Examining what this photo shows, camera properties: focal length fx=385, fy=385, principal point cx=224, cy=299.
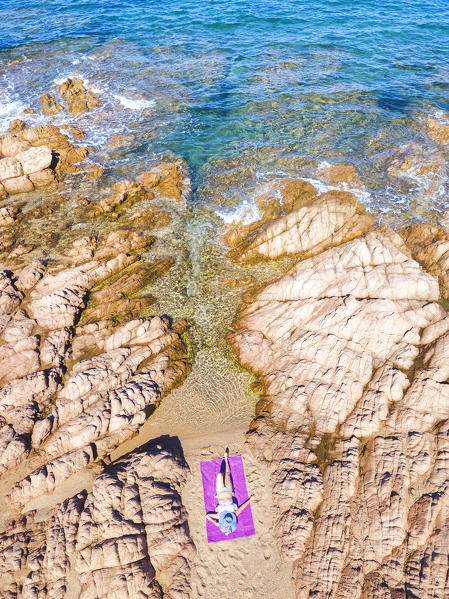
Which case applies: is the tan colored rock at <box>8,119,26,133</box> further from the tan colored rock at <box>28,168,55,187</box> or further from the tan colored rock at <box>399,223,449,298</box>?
the tan colored rock at <box>399,223,449,298</box>

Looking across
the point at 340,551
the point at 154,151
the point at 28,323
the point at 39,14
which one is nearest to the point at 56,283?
the point at 28,323

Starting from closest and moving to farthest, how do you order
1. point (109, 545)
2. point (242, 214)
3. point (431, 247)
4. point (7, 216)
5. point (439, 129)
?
point (109, 545) → point (431, 247) → point (7, 216) → point (242, 214) → point (439, 129)

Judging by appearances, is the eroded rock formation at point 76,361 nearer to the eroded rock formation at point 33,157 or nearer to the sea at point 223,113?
the sea at point 223,113

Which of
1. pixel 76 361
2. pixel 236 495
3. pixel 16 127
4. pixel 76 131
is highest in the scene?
pixel 16 127

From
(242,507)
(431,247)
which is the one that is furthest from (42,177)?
(431,247)

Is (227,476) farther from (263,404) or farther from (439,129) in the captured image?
(439,129)

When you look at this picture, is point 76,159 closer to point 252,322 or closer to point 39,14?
point 252,322

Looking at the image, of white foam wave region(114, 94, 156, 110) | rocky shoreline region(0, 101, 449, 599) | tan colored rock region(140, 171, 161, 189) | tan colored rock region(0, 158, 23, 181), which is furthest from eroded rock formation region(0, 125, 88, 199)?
white foam wave region(114, 94, 156, 110)

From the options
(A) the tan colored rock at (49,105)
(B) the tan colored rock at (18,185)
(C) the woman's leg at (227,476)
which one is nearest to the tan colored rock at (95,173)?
(B) the tan colored rock at (18,185)
